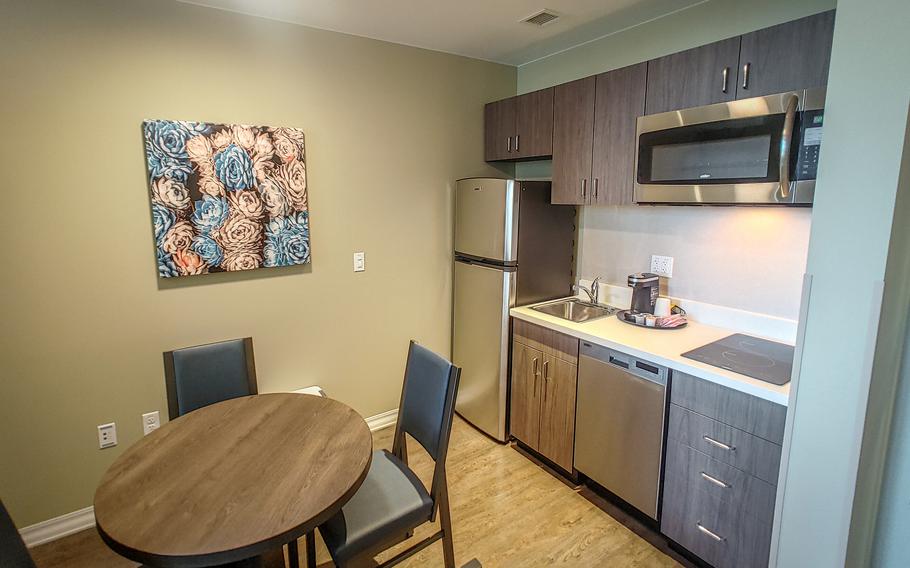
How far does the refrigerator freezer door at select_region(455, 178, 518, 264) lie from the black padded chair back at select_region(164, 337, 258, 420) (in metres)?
1.51

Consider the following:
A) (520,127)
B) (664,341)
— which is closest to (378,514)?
(664,341)

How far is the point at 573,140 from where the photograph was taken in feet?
8.54

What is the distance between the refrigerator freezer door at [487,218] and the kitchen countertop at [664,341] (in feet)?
1.33

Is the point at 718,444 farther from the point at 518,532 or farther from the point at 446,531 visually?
the point at 446,531

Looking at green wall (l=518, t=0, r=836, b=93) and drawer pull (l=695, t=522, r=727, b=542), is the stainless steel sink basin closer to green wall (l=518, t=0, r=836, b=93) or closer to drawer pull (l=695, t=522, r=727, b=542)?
drawer pull (l=695, t=522, r=727, b=542)

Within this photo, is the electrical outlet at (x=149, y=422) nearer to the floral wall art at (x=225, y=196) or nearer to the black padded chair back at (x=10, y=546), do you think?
the floral wall art at (x=225, y=196)

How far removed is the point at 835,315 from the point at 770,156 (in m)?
0.73

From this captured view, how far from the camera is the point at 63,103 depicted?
2.02 metres

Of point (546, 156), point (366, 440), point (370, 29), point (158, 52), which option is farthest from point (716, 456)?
point (158, 52)

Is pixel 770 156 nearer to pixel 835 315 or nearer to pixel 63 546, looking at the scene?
pixel 835 315

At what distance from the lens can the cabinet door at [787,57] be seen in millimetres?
1643

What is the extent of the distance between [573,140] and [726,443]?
1720 millimetres

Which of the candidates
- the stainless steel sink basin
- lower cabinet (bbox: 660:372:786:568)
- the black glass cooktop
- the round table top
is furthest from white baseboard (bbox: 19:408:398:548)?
the black glass cooktop

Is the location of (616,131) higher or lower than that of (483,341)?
higher
